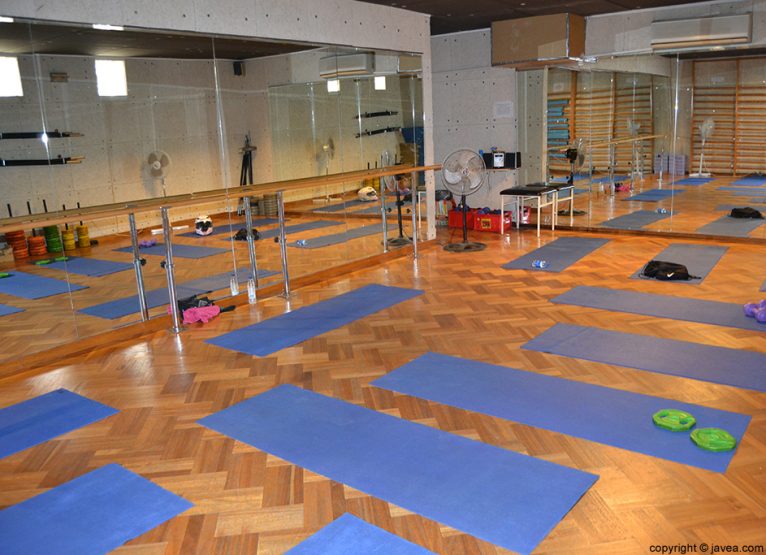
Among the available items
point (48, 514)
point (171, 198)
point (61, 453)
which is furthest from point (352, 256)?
point (48, 514)

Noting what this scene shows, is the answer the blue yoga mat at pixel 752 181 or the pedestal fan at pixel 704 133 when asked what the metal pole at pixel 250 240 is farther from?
the blue yoga mat at pixel 752 181

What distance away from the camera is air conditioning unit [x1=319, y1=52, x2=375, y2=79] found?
650cm

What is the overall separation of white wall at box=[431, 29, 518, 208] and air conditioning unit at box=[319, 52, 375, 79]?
2.50m

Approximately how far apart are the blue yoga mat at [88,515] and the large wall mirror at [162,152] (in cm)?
203

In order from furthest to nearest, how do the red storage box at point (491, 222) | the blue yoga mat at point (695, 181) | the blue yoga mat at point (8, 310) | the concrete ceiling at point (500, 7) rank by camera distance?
the red storage box at point (491, 222) → the blue yoga mat at point (695, 181) → the concrete ceiling at point (500, 7) → the blue yoga mat at point (8, 310)

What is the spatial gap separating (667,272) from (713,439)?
3311 mm

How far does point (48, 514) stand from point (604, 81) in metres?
7.85

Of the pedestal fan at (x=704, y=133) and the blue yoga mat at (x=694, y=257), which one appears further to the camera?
the pedestal fan at (x=704, y=133)

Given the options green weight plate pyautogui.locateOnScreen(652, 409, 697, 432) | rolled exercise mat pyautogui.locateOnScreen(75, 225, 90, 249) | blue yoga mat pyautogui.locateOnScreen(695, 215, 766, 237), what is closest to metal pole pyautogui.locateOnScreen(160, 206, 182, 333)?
rolled exercise mat pyautogui.locateOnScreen(75, 225, 90, 249)

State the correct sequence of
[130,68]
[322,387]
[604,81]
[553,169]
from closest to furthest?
[322,387], [130,68], [604,81], [553,169]

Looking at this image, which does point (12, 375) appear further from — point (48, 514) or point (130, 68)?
point (130, 68)

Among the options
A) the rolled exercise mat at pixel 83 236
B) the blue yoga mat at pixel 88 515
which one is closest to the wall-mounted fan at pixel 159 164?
the rolled exercise mat at pixel 83 236

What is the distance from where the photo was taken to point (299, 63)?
6.26 m

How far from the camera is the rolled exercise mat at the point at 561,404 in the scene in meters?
3.18
